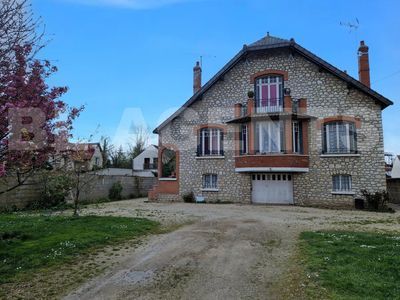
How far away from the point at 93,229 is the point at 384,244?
7.76 meters

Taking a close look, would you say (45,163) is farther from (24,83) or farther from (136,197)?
(136,197)

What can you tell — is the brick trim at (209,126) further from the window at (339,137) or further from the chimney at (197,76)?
the window at (339,137)

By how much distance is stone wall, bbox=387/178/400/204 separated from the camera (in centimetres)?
2380

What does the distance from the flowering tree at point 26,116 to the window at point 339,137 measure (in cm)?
1614

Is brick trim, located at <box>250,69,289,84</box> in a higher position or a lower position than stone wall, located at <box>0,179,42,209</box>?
higher

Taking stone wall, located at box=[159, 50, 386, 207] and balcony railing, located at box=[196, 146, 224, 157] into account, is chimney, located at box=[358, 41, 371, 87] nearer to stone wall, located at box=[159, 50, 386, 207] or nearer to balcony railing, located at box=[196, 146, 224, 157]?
stone wall, located at box=[159, 50, 386, 207]

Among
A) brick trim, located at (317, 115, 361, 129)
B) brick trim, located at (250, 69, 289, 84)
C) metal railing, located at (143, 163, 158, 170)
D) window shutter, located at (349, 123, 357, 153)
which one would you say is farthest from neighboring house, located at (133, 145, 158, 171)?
window shutter, located at (349, 123, 357, 153)

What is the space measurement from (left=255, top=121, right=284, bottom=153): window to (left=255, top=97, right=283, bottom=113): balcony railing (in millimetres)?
849

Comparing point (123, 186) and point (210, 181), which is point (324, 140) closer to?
point (210, 181)

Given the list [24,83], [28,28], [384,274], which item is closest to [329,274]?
[384,274]

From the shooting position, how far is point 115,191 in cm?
2544

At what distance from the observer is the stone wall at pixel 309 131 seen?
61.9 feet

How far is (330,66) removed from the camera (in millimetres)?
19484

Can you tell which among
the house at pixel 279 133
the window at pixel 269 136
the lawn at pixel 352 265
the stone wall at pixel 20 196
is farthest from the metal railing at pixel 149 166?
the lawn at pixel 352 265
